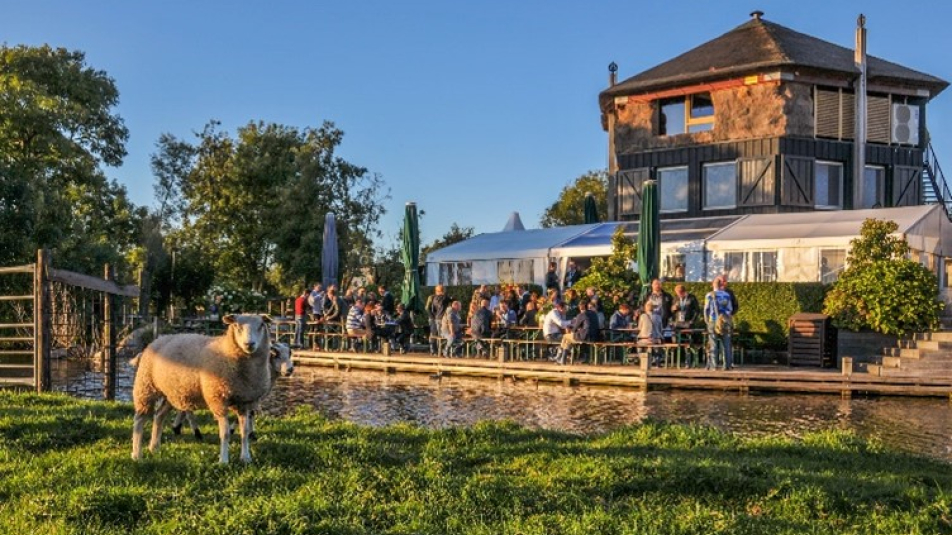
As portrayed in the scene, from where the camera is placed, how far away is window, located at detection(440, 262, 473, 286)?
38.3 meters

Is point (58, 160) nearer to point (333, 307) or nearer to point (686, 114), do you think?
point (333, 307)

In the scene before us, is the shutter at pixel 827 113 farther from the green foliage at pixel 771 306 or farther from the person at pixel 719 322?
the person at pixel 719 322

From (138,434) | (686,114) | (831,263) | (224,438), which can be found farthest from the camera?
(686,114)

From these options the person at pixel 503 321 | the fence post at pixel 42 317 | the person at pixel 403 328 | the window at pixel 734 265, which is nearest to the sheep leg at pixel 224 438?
the fence post at pixel 42 317

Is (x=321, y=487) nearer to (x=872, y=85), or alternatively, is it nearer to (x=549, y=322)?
(x=549, y=322)

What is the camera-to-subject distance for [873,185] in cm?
3775

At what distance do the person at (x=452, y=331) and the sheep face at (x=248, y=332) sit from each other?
52.0 feet

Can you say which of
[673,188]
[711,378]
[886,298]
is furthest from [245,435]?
[673,188]

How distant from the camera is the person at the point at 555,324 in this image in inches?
916

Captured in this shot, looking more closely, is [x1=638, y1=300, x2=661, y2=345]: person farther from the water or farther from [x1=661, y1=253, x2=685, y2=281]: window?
[x1=661, y1=253, x2=685, y2=281]: window

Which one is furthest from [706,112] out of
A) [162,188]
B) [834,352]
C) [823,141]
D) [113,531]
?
[113,531]

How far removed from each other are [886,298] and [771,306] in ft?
11.0

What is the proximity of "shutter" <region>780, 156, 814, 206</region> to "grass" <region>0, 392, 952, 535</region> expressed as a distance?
86.2 ft

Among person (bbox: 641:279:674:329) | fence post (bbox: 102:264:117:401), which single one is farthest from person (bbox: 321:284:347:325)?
fence post (bbox: 102:264:117:401)
